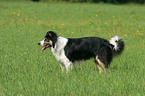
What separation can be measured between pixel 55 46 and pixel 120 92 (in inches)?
76.2

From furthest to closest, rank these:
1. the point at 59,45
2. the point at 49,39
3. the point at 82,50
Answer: the point at 82,50
the point at 59,45
the point at 49,39

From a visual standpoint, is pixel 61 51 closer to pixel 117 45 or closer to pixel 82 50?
pixel 82 50

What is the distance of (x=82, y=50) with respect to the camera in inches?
201

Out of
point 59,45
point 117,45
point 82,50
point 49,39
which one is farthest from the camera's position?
point 117,45

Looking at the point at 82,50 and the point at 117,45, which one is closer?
the point at 82,50

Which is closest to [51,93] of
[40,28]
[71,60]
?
[71,60]

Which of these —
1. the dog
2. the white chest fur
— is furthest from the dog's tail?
the white chest fur

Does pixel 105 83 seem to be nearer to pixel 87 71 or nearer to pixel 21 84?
pixel 87 71

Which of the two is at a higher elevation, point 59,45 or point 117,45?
point 117,45

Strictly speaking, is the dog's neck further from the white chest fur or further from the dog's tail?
the dog's tail

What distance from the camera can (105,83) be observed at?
13.2ft

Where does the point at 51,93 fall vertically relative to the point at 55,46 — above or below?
below

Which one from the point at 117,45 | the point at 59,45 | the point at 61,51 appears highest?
the point at 117,45

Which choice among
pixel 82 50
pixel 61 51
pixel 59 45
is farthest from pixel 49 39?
pixel 82 50
